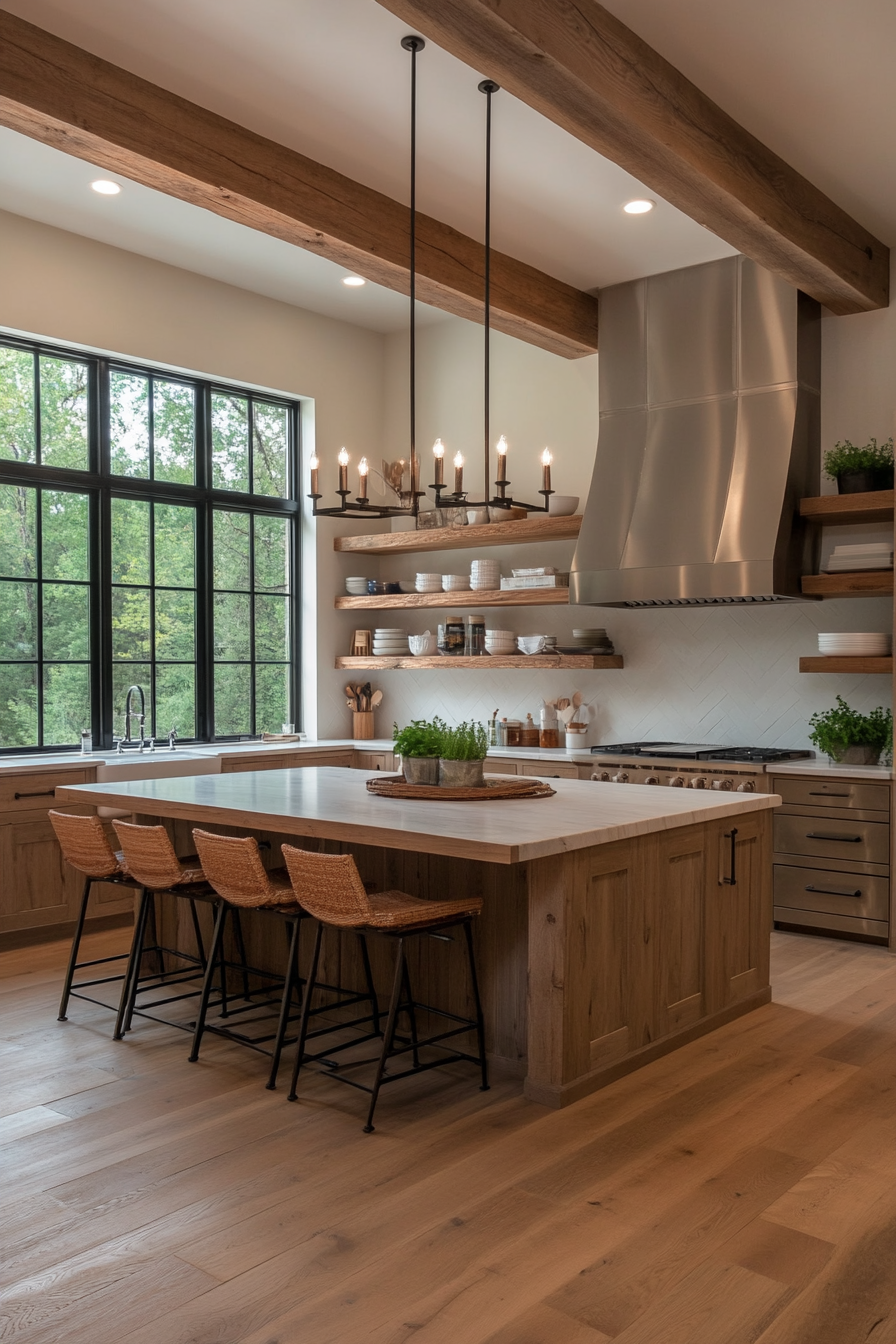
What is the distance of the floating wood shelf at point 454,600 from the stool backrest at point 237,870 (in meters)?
3.21

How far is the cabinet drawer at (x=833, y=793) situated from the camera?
5.08m

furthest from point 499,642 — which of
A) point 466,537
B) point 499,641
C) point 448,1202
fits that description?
point 448,1202

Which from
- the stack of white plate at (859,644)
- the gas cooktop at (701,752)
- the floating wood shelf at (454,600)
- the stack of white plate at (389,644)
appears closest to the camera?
Answer: the stack of white plate at (859,644)

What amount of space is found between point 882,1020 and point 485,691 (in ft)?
11.8

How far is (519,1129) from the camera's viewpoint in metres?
3.07

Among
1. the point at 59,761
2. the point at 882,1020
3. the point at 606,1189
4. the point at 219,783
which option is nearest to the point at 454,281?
the point at 219,783

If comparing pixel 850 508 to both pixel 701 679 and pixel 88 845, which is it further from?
pixel 88 845

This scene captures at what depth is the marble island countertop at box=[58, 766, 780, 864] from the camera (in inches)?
123

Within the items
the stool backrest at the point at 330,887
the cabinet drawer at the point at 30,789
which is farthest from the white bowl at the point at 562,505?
the stool backrest at the point at 330,887

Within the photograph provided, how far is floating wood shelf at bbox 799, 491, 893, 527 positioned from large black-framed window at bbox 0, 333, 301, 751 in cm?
343

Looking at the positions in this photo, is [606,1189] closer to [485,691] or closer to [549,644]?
[549,644]

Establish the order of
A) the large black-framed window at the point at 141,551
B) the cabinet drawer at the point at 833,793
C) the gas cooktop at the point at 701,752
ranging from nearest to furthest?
the cabinet drawer at the point at 833,793
the gas cooktop at the point at 701,752
the large black-framed window at the point at 141,551

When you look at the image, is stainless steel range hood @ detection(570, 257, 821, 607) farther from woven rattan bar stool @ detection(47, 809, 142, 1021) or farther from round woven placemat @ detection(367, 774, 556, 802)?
woven rattan bar stool @ detection(47, 809, 142, 1021)

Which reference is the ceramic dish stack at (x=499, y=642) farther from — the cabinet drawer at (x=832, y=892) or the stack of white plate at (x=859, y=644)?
the cabinet drawer at (x=832, y=892)
